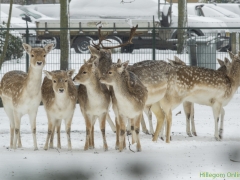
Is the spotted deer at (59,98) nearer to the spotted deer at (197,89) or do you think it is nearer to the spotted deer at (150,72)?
the spotted deer at (150,72)

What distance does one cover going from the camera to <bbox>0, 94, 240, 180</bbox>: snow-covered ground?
8.54 metres

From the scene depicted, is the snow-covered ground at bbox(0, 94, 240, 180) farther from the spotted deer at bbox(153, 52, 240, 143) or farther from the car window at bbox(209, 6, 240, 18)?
the car window at bbox(209, 6, 240, 18)

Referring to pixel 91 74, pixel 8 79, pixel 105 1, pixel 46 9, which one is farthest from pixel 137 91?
pixel 46 9

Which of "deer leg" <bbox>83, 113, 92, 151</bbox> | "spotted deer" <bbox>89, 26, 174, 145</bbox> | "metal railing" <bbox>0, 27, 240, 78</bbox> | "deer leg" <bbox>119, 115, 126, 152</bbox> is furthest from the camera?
"metal railing" <bbox>0, 27, 240, 78</bbox>

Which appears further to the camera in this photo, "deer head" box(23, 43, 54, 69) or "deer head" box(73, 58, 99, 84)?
"deer head" box(23, 43, 54, 69)

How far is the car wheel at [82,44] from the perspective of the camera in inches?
728

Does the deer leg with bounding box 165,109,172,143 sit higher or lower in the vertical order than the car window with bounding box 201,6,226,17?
lower

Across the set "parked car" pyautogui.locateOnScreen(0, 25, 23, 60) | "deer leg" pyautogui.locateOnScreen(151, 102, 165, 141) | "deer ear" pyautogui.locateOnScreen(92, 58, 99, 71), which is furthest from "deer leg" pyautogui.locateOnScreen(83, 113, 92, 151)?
"parked car" pyautogui.locateOnScreen(0, 25, 23, 60)

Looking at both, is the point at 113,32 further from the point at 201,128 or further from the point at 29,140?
the point at 29,140

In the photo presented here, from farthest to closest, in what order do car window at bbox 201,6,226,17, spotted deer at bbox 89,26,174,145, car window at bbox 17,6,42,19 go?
car window at bbox 201,6,226,17 < car window at bbox 17,6,42,19 < spotted deer at bbox 89,26,174,145

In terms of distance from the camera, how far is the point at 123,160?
9391mm

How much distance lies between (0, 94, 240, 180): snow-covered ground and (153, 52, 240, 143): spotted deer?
523 millimetres

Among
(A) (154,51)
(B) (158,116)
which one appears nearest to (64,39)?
(A) (154,51)

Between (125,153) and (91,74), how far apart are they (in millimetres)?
1215
